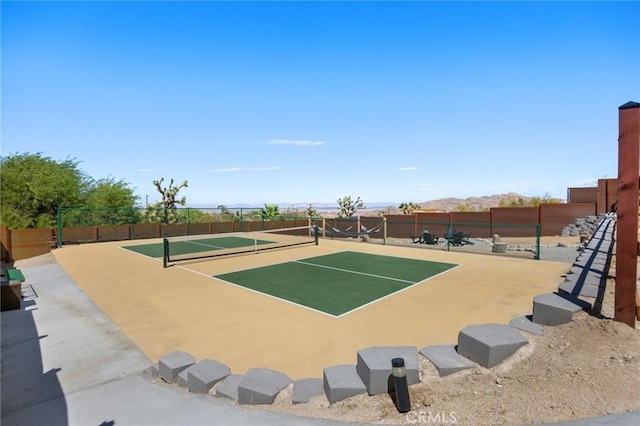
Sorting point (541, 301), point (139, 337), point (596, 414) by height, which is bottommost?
point (139, 337)

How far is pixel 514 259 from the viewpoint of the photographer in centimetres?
1400

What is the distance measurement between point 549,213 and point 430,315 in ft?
75.2

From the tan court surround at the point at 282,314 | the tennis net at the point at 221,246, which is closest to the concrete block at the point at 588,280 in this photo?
the tan court surround at the point at 282,314

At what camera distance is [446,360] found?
13.1ft

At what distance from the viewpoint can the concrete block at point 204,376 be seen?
4.01 meters

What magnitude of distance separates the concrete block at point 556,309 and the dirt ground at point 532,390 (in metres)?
0.23

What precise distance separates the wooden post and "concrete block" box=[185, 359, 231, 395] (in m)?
5.11

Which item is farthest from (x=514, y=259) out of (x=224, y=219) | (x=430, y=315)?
(x=224, y=219)

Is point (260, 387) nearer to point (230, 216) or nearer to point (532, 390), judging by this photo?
point (532, 390)

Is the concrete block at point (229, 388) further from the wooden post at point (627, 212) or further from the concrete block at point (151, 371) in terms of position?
the wooden post at point (627, 212)

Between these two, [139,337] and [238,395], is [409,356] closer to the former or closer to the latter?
[238,395]

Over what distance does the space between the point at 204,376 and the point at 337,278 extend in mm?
6742

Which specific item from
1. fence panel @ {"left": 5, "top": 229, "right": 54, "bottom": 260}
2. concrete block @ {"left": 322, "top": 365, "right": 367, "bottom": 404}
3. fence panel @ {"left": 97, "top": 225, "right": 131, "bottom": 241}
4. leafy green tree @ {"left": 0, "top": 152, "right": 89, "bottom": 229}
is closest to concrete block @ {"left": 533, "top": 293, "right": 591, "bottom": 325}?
concrete block @ {"left": 322, "top": 365, "right": 367, "bottom": 404}

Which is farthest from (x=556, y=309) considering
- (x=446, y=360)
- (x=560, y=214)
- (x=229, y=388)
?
(x=560, y=214)
